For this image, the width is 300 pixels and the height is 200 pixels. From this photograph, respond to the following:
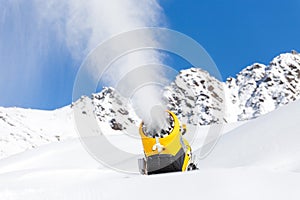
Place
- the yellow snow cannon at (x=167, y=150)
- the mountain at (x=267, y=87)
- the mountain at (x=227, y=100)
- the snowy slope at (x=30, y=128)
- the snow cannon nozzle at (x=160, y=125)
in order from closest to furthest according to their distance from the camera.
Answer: the snow cannon nozzle at (x=160, y=125) < the yellow snow cannon at (x=167, y=150) < the snowy slope at (x=30, y=128) < the mountain at (x=227, y=100) < the mountain at (x=267, y=87)

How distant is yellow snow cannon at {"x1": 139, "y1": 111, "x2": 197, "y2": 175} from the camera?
6098 mm

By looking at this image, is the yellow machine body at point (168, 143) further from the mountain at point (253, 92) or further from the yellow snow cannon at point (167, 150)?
the mountain at point (253, 92)

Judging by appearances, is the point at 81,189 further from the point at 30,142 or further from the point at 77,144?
the point at 30,142

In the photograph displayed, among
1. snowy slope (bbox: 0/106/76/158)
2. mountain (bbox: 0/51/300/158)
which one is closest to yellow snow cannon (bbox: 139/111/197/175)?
snowy slope (bbox: 0/106/76/158)

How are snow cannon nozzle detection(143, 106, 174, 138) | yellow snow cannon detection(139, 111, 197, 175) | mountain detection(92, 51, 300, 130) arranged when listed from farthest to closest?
mountain detection(92, 51, 300, 130) < yellow snow cannon detection(139, 111, 197, 175) < snow cannon nozzle detection(143, 106, 174, 138)

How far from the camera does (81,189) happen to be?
5.18 metres

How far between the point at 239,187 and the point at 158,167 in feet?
6.44

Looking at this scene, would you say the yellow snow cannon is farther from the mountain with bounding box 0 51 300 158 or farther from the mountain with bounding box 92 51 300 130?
the mountain with bounding box 92 51 300 130

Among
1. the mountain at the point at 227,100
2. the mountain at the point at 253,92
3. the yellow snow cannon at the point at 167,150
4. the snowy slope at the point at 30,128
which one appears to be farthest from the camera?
the mountain at the point at 253,92

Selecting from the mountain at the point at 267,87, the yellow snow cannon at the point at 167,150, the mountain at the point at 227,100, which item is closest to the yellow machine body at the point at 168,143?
the yellow snow cannon at the point at 167,150

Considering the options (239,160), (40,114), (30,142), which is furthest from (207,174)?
(40,114)

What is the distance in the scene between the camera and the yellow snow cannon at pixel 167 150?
6098 millimetres

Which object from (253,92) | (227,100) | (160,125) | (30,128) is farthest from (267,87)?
(160,125)

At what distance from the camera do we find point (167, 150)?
6246mm
